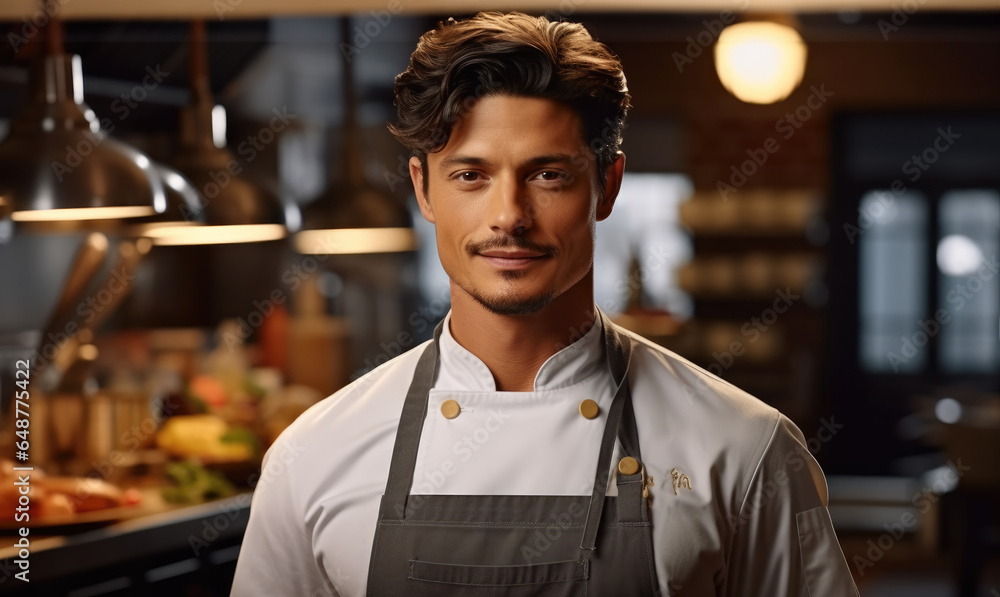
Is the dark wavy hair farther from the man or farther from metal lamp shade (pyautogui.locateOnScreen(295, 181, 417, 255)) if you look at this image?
metal lamp shade (pyautogui.locateOnScreen(295, 181, 417, 255))

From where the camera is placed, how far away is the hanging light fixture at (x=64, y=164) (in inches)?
76.7

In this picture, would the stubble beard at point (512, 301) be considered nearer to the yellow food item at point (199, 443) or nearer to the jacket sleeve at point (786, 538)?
the jacket sleeve at point (786, 538)

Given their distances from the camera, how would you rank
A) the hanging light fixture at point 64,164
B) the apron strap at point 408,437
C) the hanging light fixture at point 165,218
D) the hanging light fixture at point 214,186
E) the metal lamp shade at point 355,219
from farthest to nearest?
the metal lamp shade at point 355,219, the hanging light fixture at point 214,186, the hanging light fixture at point 165,218, the hanging light fixture at point 64,164, the apron strap at point 408,437

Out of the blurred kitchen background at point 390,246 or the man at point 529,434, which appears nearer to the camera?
the man at point 529,434

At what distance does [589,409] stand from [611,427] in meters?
0.04

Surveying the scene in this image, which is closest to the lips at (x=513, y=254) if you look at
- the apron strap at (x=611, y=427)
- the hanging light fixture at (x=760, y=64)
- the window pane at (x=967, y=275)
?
the apron strap at (x=611, y=427)

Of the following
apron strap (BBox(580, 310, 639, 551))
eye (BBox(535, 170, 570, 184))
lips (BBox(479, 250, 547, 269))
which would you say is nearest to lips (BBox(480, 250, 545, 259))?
lips (BBox(479, 250, 547, 269))

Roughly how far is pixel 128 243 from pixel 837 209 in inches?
161

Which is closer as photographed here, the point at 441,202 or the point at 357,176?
the point at 441,202

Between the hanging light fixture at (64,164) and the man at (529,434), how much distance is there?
Result: 787 mm

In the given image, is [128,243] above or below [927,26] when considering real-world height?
below

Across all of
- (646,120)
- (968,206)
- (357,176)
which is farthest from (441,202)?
(968,206)

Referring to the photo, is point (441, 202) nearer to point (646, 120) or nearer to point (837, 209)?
point (646, 120)

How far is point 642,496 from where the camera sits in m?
1.42
